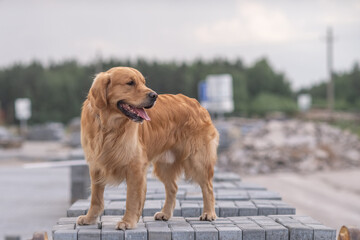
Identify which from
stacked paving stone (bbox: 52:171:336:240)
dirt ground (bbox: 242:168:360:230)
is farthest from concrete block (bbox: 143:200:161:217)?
dirt ground (bbox: 242:168:360:230)

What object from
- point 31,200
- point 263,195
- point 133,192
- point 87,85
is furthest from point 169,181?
point 87,85

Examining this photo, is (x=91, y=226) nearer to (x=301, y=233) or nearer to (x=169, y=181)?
(x=169, y=181)

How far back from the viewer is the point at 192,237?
13.9ft

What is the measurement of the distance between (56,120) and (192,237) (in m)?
Answer: 65.0

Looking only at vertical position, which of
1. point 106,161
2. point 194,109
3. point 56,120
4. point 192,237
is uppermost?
point 194,109

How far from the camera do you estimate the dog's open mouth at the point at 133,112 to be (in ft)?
12.7

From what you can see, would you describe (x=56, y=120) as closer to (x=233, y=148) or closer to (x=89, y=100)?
(x=233, y=148)

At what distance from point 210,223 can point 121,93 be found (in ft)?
4.63

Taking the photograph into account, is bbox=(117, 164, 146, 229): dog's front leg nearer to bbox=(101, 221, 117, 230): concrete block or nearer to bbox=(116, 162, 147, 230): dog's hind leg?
bbox=(116, 162, 147, 230): dog's hind leg

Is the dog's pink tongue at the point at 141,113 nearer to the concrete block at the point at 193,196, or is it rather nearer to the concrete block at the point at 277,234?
the concrete block at the point at 277,234

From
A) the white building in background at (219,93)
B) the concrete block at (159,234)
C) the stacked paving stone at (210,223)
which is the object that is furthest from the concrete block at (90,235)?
the white building in background at (219,93)

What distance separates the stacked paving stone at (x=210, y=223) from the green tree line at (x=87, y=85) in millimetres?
57854

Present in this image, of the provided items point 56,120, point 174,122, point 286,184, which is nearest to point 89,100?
point 174,122

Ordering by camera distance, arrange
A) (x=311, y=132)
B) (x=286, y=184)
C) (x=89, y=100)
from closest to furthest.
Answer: (x=89, y=100) → (x=286, y=184) → (x=311, y=132)
